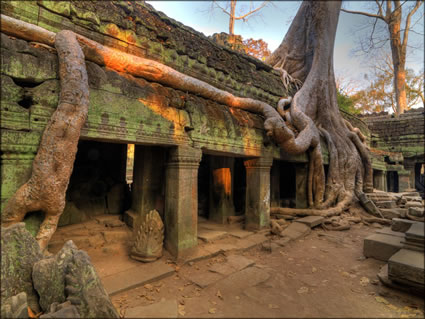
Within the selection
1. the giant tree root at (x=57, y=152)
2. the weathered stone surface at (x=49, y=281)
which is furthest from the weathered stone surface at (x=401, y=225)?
the giant tree root at (x=57, y=152)

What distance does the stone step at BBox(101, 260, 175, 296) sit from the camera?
2.68 metres

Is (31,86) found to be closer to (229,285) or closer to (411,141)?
(229,285)

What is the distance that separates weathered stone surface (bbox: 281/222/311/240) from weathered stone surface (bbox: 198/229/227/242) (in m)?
1.39

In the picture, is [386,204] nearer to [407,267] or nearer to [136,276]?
[407,267]

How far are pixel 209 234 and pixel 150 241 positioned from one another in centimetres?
160

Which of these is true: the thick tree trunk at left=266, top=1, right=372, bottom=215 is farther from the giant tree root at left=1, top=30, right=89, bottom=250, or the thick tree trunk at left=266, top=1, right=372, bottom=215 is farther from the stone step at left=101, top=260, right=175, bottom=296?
the giant tree root at left=1, top=30, right=89, bottom=250

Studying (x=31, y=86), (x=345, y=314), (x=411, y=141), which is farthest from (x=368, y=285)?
(x=411, y=141)

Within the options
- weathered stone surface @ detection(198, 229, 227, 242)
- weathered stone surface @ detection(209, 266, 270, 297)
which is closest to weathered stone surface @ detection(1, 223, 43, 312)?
weathered stone surface @ detection(209, 266, 270, 297)

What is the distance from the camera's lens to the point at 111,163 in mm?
5508

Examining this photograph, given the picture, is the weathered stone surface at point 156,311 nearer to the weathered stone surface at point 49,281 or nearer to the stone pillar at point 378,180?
the weathered stone surface at point 49,281

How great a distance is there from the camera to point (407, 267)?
249 centimetres

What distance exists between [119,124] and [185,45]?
7.60ft

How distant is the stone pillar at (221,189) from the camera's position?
6.09 m

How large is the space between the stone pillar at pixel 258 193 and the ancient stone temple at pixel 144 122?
0.02 meters
